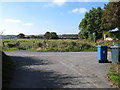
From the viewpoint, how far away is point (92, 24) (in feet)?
144

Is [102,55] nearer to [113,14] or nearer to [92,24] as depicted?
[113,14]

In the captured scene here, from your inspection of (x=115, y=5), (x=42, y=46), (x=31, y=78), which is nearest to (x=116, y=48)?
(x=31, y=78)

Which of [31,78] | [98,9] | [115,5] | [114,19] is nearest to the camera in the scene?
[31,78]

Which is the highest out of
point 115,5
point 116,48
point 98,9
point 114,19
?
point 98,9

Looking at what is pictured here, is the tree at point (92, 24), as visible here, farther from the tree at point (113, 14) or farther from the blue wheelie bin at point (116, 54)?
the blue wheelie bin at point (116, 54)

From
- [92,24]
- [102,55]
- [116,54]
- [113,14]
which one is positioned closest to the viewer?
[116,54]

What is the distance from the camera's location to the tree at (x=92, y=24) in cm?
4258

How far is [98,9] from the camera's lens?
147 ft

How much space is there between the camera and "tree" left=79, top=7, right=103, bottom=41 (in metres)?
Result: 42.6

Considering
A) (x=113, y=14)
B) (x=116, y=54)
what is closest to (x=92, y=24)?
(x=113, y=14)

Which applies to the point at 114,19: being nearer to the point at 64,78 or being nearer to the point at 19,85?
the point at 64,78

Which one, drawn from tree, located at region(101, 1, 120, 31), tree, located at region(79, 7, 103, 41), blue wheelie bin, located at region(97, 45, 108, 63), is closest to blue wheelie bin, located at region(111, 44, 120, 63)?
blue wheelie bin, located at region(97, 45, 108, 63)

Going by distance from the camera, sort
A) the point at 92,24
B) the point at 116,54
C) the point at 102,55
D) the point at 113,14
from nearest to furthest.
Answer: the point at 116,54, the point at 102,55, the point at 113,14, the point at 92,24

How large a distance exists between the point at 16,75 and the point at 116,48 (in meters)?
5.46
